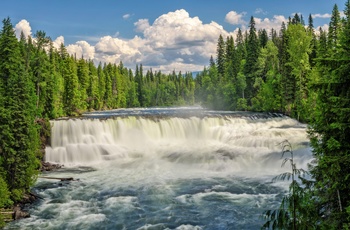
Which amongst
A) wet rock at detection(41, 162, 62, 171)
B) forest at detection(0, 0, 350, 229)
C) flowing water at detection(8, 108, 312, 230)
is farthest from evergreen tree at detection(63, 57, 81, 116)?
wet rock at detection(41, 162, 62, 171)

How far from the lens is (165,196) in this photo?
71.5ft

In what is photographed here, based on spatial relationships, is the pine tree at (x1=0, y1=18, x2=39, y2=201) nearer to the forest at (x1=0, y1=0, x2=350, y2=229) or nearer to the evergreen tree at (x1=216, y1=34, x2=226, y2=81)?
the forest at (x1=0, y1=0, x2=350, y2=229)

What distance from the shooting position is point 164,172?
28609 millimetres

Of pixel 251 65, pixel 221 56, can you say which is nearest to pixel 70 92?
pixel 251 65

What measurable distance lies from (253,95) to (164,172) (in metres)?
43.0

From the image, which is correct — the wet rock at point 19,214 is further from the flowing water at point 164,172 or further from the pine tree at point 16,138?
the pine tree at point 16,138

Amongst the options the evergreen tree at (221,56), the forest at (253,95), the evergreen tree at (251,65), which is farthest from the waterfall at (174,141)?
the evergreen tree at (221,56)

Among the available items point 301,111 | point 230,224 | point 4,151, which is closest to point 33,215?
point 4,151

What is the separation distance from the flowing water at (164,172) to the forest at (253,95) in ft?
7.71

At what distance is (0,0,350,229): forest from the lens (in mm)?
9180

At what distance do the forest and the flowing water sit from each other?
92.6 inches

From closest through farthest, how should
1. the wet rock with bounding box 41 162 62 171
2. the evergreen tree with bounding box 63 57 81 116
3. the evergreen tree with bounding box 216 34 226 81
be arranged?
1. the wet rock with bounding box 41 162 62 171
2. the evergreen tree with bounding box 63 57 81 116
3. the evergreen tree with bounding box 216 34 226 81

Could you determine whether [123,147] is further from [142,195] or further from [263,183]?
[263,183]

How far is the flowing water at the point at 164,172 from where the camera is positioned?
17969 mm
